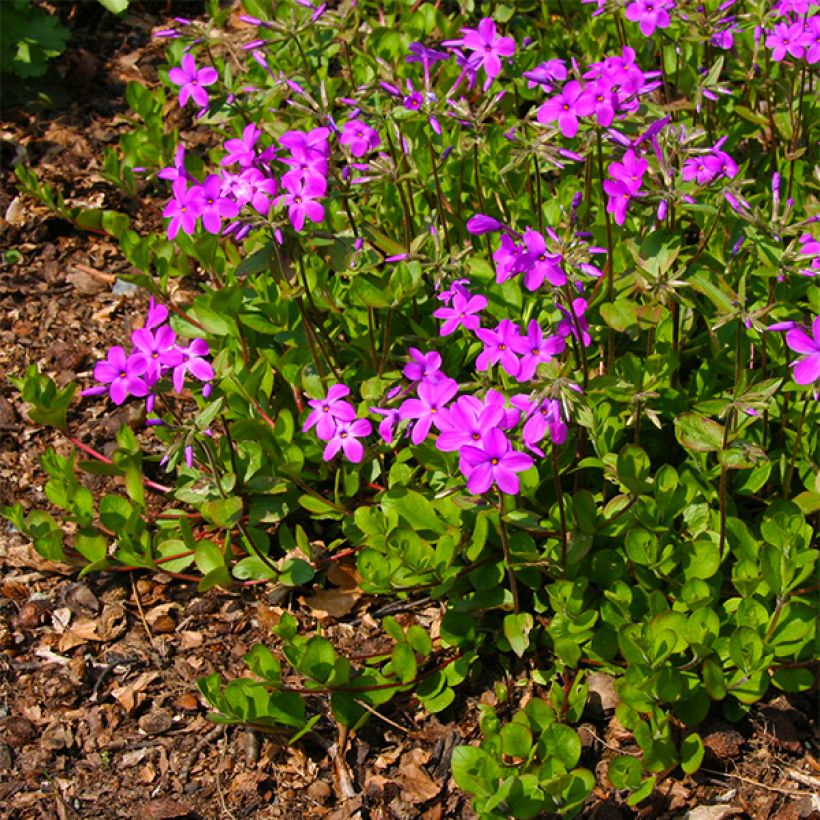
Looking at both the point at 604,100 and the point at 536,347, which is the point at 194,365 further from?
the point at 604,100

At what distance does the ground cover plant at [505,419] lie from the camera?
3.03m

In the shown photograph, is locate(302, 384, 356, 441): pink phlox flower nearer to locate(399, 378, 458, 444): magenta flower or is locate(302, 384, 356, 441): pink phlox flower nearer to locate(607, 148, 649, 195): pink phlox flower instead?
locate(399, 378, 458, 444): magenta flower

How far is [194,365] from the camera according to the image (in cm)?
330

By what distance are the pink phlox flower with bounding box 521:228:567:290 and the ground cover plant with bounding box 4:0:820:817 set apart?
12 mm

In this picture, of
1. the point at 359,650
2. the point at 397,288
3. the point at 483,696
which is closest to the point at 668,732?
the point at 483,696

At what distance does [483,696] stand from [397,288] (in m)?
1.38

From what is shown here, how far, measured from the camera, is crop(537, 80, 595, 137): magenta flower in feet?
10.6

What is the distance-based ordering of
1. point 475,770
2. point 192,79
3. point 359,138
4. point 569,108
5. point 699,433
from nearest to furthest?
point 475,770
point 699,433
point 569,108
point 359,138
point 192,79

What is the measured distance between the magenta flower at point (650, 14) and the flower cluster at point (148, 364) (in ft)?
6.54

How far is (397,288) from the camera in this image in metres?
3.54

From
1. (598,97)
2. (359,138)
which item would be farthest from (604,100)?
(359,138)

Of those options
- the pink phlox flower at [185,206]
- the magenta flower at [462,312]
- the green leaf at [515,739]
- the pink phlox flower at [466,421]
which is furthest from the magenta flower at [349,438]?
the green leaf at [515,739]

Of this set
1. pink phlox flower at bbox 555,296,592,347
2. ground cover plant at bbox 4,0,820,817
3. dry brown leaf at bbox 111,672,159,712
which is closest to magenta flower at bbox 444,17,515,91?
ground cover plant at bbox 4,0,820,817

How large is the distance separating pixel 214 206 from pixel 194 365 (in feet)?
1.65
